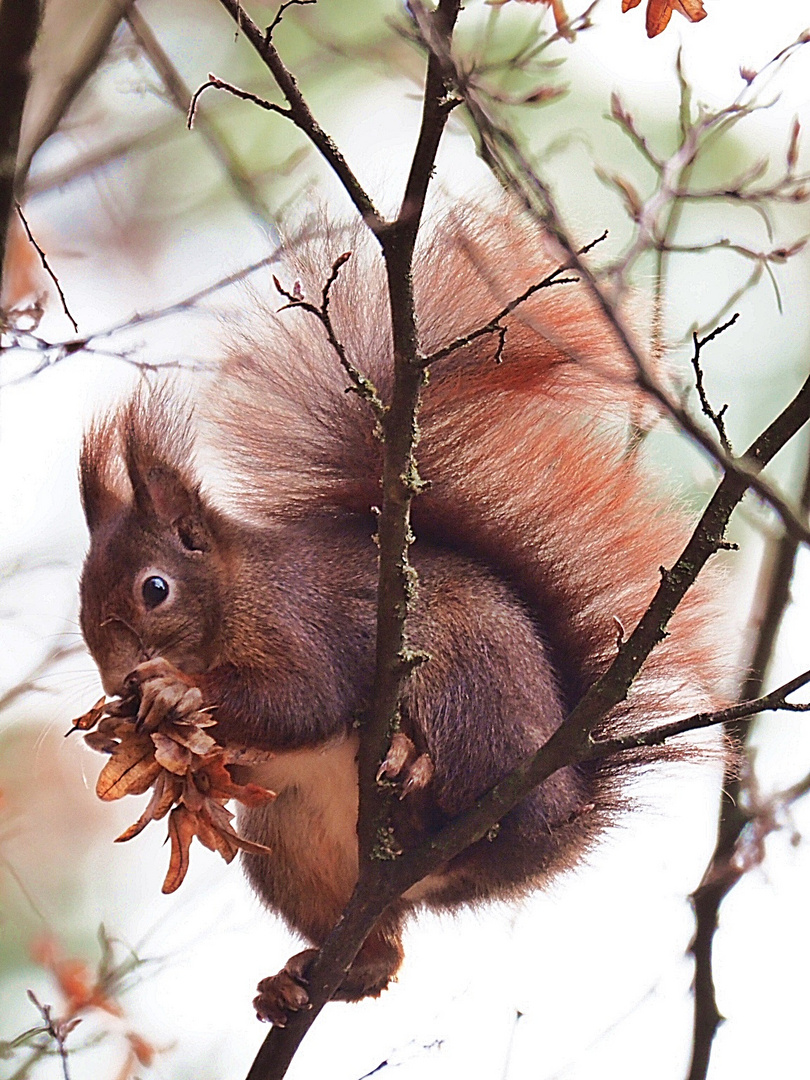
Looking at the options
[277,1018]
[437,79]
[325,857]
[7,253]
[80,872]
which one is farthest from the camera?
[80,872]

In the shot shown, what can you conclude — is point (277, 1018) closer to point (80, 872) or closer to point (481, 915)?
point (481, 915)

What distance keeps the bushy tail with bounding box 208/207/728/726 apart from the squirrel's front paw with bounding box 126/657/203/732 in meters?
0.67

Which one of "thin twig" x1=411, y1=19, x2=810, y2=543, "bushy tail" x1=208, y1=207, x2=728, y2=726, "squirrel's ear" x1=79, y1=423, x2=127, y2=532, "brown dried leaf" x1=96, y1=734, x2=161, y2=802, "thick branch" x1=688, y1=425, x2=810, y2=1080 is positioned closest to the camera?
"thin twig" x1=411, y1=19, x2=810, y2=543

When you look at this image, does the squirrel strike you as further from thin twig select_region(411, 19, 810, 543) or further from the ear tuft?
thin twig select_region(411, 19, 810, 543)

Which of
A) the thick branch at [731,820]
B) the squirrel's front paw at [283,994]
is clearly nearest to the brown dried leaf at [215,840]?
the squirrel's front paw at [283,994]

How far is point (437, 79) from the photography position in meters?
1.32

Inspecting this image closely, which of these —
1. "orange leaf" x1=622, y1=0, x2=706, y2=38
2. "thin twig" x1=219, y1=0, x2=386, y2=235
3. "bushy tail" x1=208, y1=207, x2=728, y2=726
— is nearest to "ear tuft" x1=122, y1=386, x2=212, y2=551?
"bushy tail" x1=208, y1=207, x2=728, y2=726

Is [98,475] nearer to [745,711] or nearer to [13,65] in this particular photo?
[13,65]

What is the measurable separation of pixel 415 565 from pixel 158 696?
2.03 ft

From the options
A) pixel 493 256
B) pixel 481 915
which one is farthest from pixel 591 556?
pixel 481 915

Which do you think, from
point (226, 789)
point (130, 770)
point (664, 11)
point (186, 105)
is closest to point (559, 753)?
point (226, 789)

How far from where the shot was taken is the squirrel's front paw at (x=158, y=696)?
1935mm

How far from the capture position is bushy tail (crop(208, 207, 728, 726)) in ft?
7.58

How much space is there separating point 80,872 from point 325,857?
1805 millimetres
